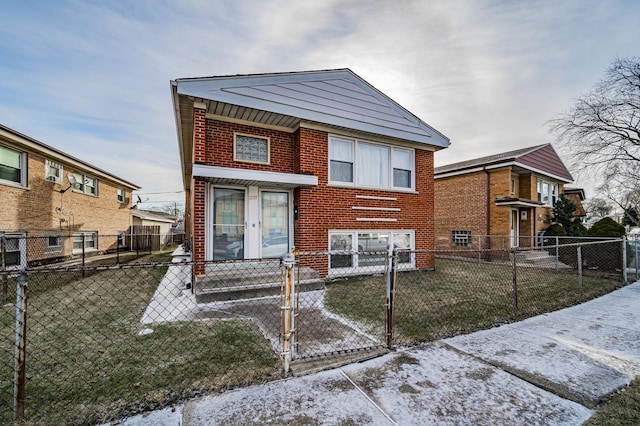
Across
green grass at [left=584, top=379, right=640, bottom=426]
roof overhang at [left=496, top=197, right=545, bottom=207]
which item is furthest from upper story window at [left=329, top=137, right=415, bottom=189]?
roof overhang at [left=496, top=197, right=545, bottom=207]

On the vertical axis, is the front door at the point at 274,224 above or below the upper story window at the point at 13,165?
below

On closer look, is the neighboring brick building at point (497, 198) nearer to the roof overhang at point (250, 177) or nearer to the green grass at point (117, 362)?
the roof overhang at point (250, 177)

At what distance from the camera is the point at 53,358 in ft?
11.0

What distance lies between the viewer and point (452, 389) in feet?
8.84

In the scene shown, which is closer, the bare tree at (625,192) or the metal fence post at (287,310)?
the metal fence post at (287,310)

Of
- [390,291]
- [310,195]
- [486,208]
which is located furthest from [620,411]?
[486,208]

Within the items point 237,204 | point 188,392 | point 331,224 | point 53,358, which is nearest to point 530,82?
point 331,224

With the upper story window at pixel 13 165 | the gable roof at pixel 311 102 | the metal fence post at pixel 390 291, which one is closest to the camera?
the metal fence post at pixel 390 291

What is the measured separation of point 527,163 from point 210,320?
17248 millimetres

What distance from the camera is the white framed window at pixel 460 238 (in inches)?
620

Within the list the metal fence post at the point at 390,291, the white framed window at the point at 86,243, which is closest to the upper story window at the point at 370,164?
the metal fence post at the point at 390,291

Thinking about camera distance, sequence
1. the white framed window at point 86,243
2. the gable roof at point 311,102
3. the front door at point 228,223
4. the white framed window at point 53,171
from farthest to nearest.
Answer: the white framed window at point 86,243
the white framed window at point 53,171
the front door at point 228,223
the gable roof at point 311,102

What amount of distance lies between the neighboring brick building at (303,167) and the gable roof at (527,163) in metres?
6.80

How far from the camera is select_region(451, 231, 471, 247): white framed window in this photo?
15.7 m
